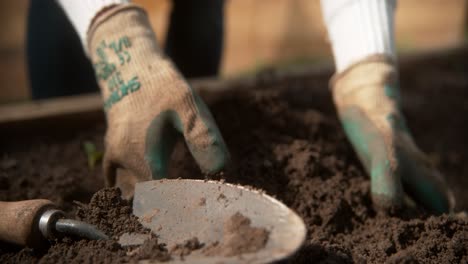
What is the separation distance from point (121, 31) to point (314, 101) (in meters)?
1.03

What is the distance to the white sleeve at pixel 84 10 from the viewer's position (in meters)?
1.64

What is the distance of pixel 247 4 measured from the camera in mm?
4879

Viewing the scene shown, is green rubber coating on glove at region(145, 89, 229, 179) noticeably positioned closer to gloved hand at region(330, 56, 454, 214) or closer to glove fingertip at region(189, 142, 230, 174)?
glove fingertip at region(189, 142, 230, 174)

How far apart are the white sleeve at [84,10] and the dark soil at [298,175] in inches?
19.4

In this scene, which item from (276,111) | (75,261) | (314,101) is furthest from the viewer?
(314,101)

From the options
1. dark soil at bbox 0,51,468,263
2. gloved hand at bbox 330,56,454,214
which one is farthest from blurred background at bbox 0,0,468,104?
gloved hand at bbox 330,56,454,214

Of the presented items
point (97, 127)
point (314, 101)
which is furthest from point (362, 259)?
point (97, 127)

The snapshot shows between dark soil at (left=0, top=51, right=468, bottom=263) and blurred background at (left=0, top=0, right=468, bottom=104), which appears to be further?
blurred background at (left=0, top=0, right=468, bottom=104)

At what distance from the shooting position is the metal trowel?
1061 millimetres

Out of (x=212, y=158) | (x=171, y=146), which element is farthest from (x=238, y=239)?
(x=171, y=146)

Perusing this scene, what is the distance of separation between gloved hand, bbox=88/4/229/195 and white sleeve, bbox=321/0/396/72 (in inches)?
26.6

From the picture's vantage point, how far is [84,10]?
1.66m

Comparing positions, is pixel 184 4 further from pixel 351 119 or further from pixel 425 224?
pixel 425 224

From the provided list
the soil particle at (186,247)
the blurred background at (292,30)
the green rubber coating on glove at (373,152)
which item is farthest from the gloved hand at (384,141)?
the blurred background at (292,30)
